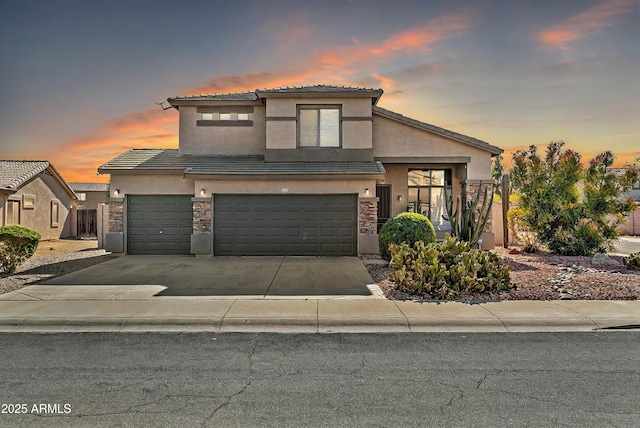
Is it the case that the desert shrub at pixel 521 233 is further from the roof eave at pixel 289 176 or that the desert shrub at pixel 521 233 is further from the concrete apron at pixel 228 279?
the concrete apron at pixel 228 279

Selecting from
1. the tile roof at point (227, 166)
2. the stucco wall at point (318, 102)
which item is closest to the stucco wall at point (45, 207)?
the tile roof at point (227, 166)

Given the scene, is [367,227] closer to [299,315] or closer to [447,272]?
[447,272]

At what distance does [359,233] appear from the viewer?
1563 centimetres

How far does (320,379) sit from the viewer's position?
4.84m

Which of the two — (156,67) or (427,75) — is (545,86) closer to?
(427,75)

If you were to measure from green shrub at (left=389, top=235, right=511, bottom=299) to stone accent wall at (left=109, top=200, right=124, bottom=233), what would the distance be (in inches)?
458

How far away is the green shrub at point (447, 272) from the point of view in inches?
351

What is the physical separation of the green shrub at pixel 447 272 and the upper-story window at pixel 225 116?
34.4 ft

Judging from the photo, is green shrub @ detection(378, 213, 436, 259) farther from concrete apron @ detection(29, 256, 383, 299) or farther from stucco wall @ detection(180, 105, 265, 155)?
stucco wall @ detection(180, 105, 265, 155)

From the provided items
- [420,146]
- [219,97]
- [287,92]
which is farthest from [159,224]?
[420,146]

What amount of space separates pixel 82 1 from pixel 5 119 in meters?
8.17

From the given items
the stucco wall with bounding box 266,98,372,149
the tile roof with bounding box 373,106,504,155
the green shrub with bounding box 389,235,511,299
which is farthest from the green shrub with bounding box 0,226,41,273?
the tile roof with bounding box 373,106,504,155

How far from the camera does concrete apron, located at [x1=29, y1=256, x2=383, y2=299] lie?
30.9 feet

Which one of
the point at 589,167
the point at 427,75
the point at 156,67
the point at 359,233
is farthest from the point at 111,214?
the point at 589,167
